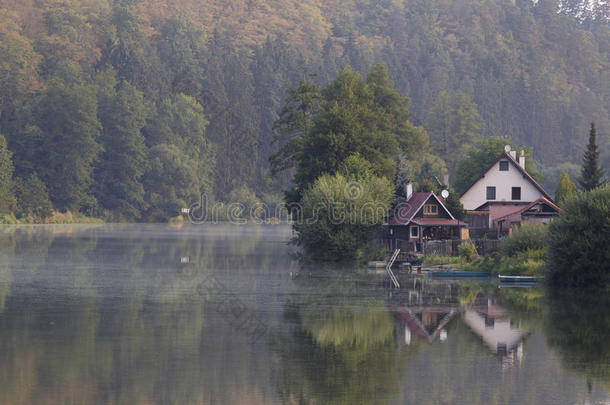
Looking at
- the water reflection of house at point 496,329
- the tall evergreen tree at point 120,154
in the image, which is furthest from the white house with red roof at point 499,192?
the tall evergreen tree at point 120,154

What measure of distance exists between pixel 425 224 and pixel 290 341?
4082 centimetres

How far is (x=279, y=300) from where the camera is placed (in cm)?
4684

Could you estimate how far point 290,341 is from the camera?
3350 cm

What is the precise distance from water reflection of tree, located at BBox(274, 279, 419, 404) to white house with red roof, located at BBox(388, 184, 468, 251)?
25457mm

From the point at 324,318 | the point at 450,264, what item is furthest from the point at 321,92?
the point at 324,318

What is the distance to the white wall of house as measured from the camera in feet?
297

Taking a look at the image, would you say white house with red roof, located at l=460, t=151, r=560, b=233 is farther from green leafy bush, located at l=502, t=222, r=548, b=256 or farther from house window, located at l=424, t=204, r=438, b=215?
green leafy bush, located at l=502, t=222, r=548, b=256

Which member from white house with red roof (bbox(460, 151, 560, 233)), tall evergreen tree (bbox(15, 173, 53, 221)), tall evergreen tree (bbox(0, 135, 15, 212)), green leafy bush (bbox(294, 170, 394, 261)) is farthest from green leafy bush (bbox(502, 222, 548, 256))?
tall evergreen tree (bbox(15, 173, 53, 221))

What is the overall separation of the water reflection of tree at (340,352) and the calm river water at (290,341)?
0.07 metres

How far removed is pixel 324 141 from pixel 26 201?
3355 inches

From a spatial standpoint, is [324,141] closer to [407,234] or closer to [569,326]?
[407,234]

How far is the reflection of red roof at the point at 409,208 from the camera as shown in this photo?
243 feet

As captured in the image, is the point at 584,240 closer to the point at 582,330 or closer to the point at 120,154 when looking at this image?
the point at 582,330

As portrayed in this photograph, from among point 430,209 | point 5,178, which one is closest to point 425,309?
point 430,209
